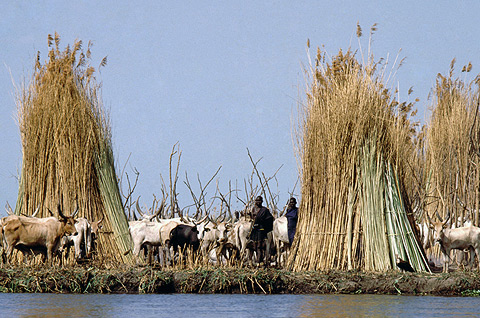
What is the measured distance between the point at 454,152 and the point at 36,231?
891cm

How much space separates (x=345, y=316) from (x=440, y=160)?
10501 mm

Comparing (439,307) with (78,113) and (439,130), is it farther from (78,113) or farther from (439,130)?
(439,130)

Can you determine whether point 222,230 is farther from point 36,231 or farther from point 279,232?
point 36,231

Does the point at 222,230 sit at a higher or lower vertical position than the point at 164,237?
higher

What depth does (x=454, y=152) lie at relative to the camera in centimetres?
1689

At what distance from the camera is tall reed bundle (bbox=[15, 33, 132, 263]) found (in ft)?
41.5

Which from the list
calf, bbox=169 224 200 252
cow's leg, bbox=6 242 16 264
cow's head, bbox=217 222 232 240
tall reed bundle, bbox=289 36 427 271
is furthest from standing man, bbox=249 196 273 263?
cow's leg, bbox=6 242 16 264

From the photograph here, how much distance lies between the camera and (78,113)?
1280cm

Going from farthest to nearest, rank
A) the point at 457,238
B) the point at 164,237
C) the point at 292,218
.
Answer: the point at 164,237, the point at 457,238, the point at 292,218

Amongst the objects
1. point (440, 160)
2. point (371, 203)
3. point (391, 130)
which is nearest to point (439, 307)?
point (371, 203)

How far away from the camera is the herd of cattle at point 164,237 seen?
12062mm

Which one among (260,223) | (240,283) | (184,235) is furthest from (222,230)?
(240,283)

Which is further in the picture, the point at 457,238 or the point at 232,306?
the point at 457,238

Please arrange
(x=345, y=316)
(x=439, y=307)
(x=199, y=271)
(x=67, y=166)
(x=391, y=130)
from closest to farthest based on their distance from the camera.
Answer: (x=345, y=316), (x=439, y=307), (x=199, y=271), (x=391, y=130), (x=67, y=166)
